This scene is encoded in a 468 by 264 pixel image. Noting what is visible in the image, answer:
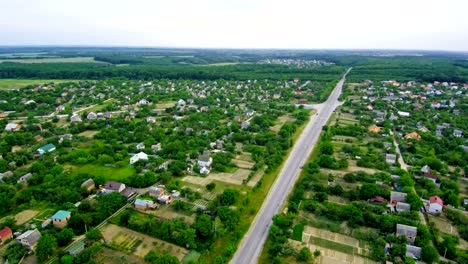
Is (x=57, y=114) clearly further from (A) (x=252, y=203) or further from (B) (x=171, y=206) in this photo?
(A) (x=252, y=203)

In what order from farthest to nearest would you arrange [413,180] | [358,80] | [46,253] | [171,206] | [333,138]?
[358,80], [333,138], [413,180], [171,206], [46,253]

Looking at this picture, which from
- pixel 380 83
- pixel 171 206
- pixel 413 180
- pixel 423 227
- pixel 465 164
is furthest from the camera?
pixel 380 83

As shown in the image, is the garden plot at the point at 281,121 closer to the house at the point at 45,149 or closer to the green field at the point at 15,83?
the house at the point at 45,149

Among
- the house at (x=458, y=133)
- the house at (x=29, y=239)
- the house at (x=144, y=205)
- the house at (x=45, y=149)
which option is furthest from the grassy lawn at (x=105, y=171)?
the house at (x=458, y=133)

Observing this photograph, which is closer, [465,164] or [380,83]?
[465,164]

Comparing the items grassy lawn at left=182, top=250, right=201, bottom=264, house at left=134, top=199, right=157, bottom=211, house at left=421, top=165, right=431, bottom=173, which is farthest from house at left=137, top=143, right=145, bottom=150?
house at left=421, top=165, right=431, bottom=173

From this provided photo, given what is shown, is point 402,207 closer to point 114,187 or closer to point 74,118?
point 114,187

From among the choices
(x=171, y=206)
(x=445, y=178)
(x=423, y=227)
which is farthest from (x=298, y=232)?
(x=445, y=178)
